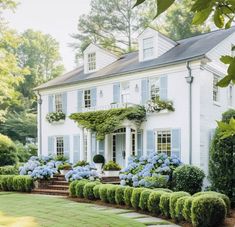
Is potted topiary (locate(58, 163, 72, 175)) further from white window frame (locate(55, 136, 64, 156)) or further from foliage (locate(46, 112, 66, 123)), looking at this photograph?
foliage (locate(46, 112, 66, 123))

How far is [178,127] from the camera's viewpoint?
48.3ft

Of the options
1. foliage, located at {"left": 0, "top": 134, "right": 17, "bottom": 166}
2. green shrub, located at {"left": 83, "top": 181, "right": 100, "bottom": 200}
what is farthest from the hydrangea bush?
foliage, located at {"left": 0, "top": 134, "right": 17, "bottom": 166}

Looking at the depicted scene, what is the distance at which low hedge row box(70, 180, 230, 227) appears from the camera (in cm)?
808

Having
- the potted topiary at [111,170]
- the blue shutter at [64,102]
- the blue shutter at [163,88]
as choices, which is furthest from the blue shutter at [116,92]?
the blue shutter at [64,102]

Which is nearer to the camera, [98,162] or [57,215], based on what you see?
[57,215]

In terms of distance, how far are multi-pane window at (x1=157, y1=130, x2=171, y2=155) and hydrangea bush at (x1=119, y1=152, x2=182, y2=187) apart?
3.42ft

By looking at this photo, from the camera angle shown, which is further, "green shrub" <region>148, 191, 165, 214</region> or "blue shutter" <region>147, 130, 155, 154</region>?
"blue shutter" <region>147, 130, 155, 154</region>

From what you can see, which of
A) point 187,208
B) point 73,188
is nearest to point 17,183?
point 73,188

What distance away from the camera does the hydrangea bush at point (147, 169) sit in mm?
A: 12210

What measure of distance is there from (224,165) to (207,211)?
3.62m

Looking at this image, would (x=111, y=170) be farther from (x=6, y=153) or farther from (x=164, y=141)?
(x=6, y=153)

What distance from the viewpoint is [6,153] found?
1731cm

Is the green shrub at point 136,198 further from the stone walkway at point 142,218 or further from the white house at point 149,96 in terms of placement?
the white house at point 149,96

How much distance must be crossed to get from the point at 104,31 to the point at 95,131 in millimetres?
16919
